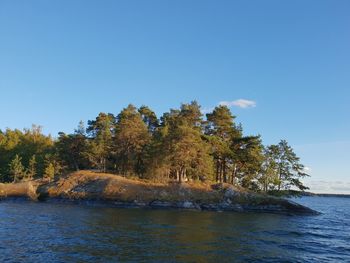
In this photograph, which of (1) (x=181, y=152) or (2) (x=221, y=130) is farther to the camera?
(2) (x=221, y=130)

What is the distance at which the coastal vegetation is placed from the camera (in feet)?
246

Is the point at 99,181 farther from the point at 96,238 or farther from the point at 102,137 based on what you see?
the point at 96,238

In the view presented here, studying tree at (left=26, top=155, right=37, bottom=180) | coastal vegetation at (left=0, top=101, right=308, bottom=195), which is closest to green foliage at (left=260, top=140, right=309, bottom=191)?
coastal vegetation at (left=0, top=101, right=308, bottom=195)

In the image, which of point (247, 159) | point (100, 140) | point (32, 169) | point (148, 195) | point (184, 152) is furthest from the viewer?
point (32, 169)

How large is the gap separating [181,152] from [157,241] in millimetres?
43401

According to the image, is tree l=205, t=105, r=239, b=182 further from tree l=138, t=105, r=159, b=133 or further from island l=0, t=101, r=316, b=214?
tree l=138, t=105, r=159, b=133

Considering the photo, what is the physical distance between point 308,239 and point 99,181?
161 ft

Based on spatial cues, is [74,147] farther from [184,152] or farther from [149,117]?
[184,152]

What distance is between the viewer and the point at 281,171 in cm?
8169

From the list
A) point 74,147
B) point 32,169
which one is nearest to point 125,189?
point 74,147

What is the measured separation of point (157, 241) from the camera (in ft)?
95.9

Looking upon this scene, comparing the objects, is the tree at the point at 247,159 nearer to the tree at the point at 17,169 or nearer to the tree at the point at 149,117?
the tree at the point at 149,117

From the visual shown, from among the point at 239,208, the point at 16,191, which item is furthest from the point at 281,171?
the point at 16,191

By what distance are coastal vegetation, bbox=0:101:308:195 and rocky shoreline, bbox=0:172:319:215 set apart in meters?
5.59
